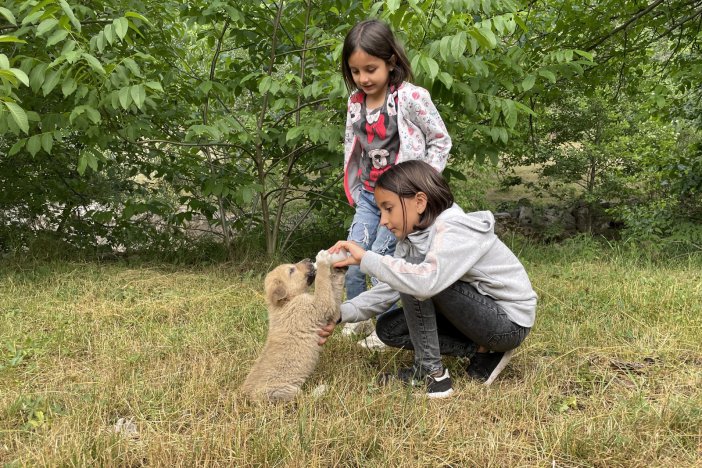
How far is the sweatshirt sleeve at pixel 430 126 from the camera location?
3551 millimetres

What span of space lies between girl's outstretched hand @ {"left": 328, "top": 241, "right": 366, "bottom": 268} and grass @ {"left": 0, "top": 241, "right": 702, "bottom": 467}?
65 cm

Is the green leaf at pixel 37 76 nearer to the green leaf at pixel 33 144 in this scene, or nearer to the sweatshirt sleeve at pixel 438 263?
the green leaf at pixel 33 144

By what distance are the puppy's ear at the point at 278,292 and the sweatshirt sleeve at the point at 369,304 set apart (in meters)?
0.35

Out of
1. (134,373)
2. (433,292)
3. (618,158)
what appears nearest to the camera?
(433,292)

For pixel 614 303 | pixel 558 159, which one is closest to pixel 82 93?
pixel 614 303

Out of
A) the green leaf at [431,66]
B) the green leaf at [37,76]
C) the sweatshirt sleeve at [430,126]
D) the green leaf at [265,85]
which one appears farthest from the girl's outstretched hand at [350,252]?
the green leaf at [37,76]

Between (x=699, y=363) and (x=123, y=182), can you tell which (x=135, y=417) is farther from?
(x=123, y=182)

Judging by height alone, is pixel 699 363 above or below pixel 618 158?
below

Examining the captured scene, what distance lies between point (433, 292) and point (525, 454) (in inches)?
31.9

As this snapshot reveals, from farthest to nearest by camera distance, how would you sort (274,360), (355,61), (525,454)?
(355,61)
(274,360)
(525,454)

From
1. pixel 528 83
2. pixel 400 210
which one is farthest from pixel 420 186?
pixel 528 83

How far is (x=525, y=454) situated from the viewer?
7.60 ft

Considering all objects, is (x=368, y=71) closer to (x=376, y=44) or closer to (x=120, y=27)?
(x=376, y=44)

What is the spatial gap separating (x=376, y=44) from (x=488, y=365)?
2075 millimetres
